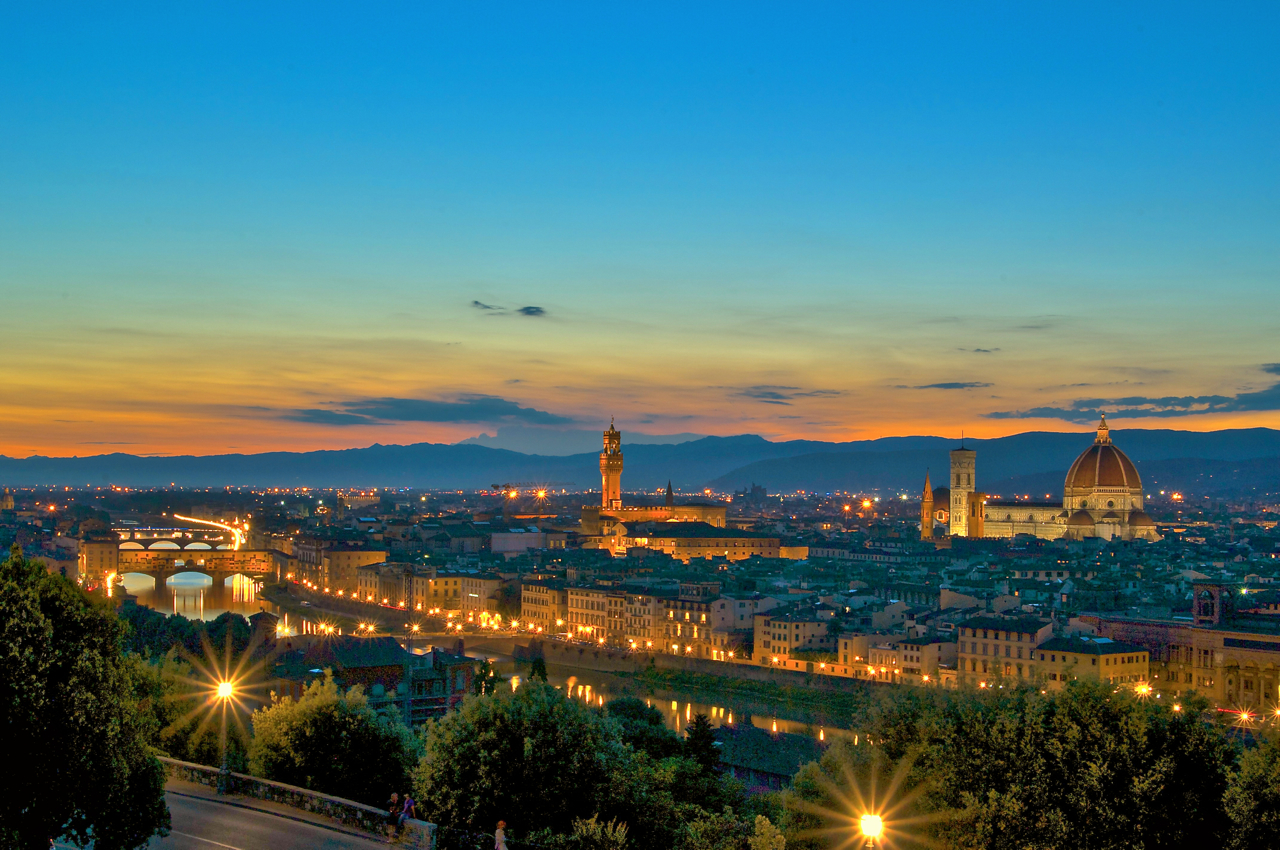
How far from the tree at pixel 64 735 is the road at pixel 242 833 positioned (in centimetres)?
37

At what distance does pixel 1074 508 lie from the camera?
4117 inches

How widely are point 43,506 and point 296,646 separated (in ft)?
548

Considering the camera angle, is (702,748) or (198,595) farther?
(198,595)

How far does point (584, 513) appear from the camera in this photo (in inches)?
4690

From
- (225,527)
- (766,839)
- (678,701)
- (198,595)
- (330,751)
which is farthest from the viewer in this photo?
(225,527)

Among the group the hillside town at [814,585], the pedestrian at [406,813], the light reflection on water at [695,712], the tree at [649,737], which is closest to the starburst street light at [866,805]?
the hillside town at [814,585]

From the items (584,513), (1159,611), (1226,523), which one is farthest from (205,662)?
(1226,523)

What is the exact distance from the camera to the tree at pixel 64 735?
13.7 metres

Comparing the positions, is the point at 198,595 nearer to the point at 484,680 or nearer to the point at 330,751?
the point at 484,680

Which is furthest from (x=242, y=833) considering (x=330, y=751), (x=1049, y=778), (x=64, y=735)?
(x=1049, y=778)

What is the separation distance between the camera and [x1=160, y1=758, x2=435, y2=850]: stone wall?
1325 centimetres

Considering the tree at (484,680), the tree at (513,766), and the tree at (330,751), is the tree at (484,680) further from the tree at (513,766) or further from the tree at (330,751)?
the tree at (513,766)

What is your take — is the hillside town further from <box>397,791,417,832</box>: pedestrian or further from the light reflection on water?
<box>397,791,417,832</box>: pedestrian

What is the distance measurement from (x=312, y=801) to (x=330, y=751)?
434cm
